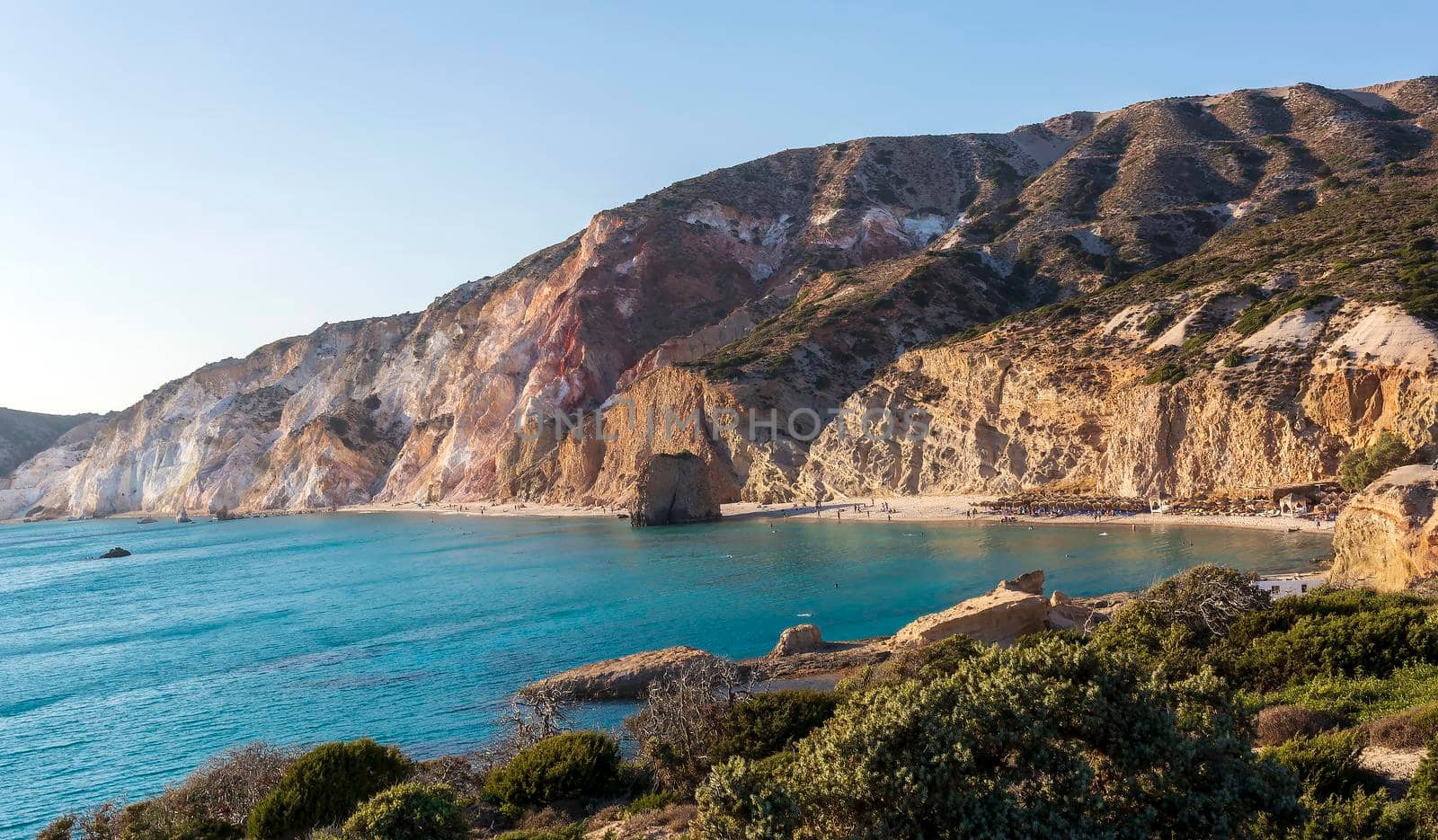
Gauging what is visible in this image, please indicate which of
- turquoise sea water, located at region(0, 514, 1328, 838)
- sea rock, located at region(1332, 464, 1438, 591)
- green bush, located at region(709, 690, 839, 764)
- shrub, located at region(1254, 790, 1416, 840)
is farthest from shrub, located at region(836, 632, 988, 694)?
sea rock, located at region(1332, 464, 1438, 591)

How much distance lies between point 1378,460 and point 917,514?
2596 cm

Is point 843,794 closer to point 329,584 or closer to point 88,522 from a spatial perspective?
point 329,584

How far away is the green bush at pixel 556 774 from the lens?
45.5 ft

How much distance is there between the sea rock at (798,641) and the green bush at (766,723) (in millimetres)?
11159

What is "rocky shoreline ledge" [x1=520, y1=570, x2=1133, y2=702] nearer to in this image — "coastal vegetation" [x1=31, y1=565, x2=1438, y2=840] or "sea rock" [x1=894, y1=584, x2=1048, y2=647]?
"sea rock" [x1=894, y1=584, x2=1048, y2=647]

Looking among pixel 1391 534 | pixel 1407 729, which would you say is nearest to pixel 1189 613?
pixel 1407 729

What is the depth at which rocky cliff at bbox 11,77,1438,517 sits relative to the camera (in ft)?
161

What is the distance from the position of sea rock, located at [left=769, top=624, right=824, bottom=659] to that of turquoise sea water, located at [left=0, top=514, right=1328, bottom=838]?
184 centimetres

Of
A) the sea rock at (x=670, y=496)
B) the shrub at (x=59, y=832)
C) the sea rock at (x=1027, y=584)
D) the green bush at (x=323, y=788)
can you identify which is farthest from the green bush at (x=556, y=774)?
the sea rock at (x=670, y=496)

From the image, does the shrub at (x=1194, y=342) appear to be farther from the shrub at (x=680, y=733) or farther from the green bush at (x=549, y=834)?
the green bush at (x=549, y=834)

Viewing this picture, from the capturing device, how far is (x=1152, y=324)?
186 feet

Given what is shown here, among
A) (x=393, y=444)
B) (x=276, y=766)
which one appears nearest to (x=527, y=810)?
(x=276, y=766)

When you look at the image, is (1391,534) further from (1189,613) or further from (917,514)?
(917,514)

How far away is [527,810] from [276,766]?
5.00 m
